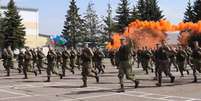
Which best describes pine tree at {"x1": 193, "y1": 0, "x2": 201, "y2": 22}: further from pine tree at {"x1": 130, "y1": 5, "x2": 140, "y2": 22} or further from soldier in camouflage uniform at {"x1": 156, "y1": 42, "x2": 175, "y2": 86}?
soldier in camouflage uniform at {"x1": 156, "y1": 42, "x2": 175, "y2": 86}

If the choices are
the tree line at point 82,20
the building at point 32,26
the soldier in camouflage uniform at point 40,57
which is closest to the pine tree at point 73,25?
the tree line at point 82,20

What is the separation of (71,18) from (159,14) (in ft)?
47.3

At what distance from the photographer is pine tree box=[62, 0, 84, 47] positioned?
83.1m

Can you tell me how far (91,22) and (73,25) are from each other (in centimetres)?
1389

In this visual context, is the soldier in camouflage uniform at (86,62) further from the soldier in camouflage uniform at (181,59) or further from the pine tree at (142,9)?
the pine tree at (142,9)

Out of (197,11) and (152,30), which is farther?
(197,11)

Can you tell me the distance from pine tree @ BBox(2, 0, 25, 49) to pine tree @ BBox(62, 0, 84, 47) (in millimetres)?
8991

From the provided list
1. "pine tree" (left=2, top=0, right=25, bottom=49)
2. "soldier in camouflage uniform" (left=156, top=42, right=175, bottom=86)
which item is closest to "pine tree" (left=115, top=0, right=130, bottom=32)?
"pine tree" (left=2, top=0, right=25, bottom=49)

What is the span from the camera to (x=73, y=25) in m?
83.4

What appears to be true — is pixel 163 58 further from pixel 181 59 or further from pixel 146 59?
pixel 146 59

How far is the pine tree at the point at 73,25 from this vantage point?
83.1 meters

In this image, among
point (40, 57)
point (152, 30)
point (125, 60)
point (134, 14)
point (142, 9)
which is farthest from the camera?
point (134, 14)

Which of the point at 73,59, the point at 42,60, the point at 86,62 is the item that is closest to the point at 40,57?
the point at 42,60

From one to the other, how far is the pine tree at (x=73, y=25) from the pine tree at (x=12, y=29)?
29.5 feet
